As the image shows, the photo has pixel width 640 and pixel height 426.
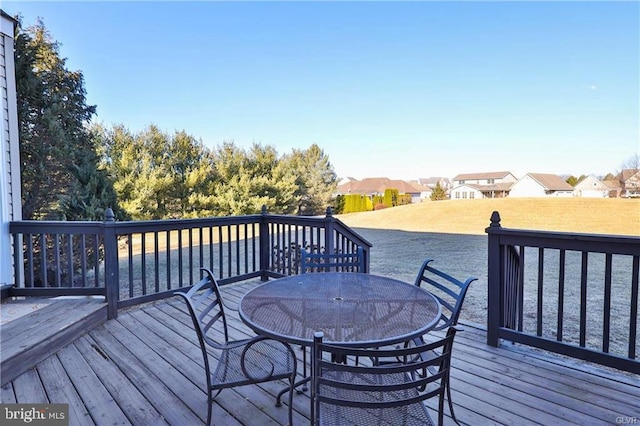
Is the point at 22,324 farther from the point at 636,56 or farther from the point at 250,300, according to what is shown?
the point at 636,56

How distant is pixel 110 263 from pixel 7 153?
1.69 m

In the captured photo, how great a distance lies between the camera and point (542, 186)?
3788cm

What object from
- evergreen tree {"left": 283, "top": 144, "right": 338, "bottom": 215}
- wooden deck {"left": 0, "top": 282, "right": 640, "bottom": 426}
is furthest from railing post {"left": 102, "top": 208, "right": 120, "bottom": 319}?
evergreen tree {"left": 283, "top": 144, "right": 338, "bottom": 215}

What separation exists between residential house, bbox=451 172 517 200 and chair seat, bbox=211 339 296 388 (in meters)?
45.3

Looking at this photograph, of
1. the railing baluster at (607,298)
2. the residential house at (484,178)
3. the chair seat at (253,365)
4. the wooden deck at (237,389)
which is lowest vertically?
the wooden deck at (237,389)

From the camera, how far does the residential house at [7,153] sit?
3.52 metres

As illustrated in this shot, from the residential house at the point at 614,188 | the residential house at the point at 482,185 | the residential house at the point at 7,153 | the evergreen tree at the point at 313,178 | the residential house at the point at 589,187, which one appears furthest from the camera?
the residential house at the point at 482,185

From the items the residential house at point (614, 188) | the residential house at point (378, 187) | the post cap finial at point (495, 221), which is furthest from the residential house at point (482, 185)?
the post cap finial at point (495, 221)

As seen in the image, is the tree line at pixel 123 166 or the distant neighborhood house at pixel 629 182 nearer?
the tree line at pixel 123 166

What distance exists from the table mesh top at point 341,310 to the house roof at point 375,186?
145 ft

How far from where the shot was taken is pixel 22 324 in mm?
2855

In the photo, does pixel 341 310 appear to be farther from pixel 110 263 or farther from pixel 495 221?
Result: pixel 110 263

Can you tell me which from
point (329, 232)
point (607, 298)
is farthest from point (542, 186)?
point (607, 298)

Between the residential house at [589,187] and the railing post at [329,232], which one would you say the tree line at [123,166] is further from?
the residential house at [589,187]
